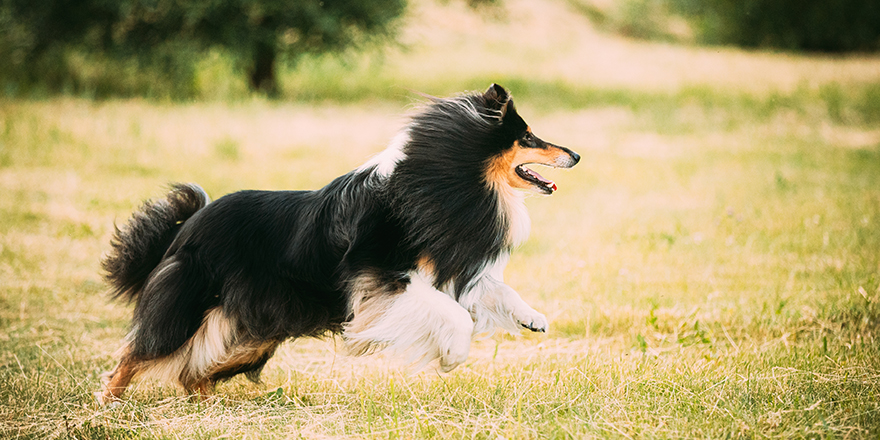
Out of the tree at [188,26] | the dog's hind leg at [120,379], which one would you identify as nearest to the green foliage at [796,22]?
the tree at [188,26]

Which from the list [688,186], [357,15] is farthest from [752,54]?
[688,186]

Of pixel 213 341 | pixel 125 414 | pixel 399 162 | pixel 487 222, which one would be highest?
pixel 399 162

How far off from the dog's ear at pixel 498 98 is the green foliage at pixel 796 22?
2789cm

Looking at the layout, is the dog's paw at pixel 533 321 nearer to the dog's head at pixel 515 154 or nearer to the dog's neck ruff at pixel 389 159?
the dog's head at pixel 515 154

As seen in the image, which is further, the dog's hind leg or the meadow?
the dog's hind leg

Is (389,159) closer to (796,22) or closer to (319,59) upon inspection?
(319,59)

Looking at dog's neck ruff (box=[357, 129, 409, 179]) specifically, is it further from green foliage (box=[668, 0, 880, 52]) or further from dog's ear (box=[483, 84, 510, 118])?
green foliage (box=[668, 0, 880, 52])

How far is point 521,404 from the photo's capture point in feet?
10.7

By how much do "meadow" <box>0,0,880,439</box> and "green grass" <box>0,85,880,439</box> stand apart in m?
0.02

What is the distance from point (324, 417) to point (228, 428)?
0.44m

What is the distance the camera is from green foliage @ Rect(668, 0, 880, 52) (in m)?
30.1

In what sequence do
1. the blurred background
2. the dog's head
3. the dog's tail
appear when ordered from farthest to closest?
the blurred background < the dog's tail < the dog's head

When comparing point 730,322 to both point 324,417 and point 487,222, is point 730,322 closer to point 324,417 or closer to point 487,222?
point 487,222

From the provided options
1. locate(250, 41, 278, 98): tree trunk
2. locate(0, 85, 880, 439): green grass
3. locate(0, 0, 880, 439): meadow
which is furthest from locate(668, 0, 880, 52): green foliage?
locate(0, 85, 880, 439): green grass
